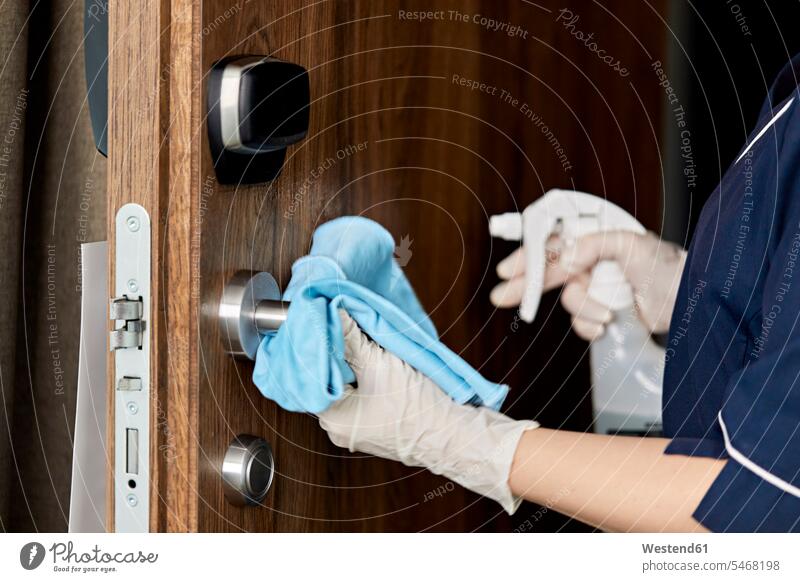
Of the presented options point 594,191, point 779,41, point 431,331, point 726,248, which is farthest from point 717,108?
point 431,331

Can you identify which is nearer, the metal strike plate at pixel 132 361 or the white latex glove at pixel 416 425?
the metal strike plate at pixel 132 361

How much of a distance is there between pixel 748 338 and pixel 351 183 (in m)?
0.32

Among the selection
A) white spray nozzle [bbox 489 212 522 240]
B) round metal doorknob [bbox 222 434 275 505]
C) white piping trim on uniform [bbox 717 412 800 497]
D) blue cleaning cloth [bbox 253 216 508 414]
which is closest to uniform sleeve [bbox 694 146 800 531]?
white piping trim on uniform [bbox 717 412 800 497]

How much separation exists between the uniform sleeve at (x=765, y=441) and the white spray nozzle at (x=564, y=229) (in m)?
0.41

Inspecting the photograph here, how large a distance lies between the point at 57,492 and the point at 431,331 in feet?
0.99

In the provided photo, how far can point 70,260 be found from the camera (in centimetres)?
54

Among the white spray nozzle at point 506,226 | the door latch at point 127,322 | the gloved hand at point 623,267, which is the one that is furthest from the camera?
the white spray nozzle at point 506,226

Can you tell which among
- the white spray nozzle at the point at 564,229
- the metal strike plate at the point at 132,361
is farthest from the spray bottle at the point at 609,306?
the metal strike plate at the point at 132,361

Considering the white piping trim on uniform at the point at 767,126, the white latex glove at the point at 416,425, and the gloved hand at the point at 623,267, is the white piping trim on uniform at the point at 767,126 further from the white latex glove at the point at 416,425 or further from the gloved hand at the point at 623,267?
the white latex glove at the point at 416,425

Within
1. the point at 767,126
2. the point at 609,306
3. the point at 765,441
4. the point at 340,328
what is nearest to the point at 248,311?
the point at 340,328

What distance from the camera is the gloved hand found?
823 millimetres

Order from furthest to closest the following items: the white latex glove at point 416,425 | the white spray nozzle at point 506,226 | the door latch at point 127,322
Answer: the white spray nozzle at point 506,226
the white latex glove at point 416,425
the door latch at point 127,322

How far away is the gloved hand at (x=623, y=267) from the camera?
2.70 feet
